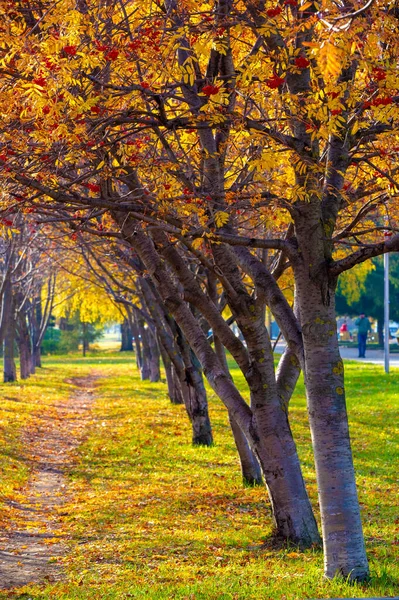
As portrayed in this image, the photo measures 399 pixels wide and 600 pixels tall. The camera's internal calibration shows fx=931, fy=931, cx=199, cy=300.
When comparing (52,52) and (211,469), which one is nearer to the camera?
(52,52)

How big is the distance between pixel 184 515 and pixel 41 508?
6.59 ft

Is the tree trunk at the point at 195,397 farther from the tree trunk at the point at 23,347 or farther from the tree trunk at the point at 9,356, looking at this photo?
the tree trunk at the point at 23,347

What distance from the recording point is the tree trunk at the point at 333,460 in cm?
744

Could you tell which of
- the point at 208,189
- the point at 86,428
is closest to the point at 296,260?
the point at 208,189

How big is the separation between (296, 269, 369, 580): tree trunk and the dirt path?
8.25 ft

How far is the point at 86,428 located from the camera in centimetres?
2134

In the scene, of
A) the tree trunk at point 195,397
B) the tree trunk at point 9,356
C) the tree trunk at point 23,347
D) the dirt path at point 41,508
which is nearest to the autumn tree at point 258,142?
the dirt path at point 41,508

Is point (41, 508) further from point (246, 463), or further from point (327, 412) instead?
point (327, 412)

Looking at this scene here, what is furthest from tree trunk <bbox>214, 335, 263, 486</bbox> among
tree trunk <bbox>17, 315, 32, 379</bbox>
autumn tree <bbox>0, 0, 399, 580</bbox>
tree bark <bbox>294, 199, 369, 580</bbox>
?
tree trunk <bbox>17, 315, 32, 379</bbox>

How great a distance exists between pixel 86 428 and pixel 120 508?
388 inches

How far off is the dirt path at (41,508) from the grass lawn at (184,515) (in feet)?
0.67

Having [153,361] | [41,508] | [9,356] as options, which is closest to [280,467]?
[41,508]

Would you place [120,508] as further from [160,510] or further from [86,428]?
[86,428]

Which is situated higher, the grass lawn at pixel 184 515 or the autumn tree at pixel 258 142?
the autumn tree at pixel 258 142
